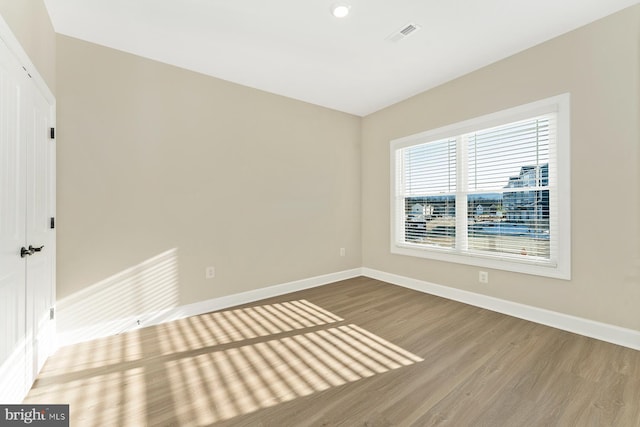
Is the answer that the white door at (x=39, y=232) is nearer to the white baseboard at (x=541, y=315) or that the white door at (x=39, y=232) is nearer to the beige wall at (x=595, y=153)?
the white baseboard at (x=541, y=315)

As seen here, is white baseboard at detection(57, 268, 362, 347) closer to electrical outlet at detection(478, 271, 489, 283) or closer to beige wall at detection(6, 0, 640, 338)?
beige wall at detection(6, 0, 640, 338)

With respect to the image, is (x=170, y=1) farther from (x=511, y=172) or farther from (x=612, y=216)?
(x=612, y=216)

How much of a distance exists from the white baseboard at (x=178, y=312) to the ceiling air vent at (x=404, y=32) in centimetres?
317

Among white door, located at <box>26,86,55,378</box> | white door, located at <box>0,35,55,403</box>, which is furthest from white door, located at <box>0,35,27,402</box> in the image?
white door, located at <box>26,86,55,378</box>

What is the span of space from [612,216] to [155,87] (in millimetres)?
4518

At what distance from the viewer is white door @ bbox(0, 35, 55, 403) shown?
147 centimetres

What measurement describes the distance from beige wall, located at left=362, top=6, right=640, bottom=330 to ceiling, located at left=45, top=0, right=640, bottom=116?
0.19 m

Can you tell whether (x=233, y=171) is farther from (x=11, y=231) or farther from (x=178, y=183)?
(x=11, y=231)

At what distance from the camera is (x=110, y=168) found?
8.55 ft

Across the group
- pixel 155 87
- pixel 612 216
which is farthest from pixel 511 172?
pixel 155 87

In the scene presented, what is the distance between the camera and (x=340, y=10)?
219 centimetres

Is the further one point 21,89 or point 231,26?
point 231,26

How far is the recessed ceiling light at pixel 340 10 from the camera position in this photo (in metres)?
2.15

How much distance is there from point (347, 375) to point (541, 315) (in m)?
2.19
